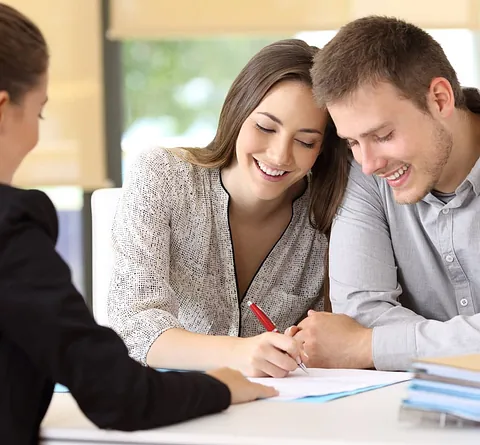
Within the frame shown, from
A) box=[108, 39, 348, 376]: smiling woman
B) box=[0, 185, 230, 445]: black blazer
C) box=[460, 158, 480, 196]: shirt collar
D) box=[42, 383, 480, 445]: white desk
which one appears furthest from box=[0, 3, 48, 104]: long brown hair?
box=[460, 158, 480, 196]: shirt collar

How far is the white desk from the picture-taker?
3.64 ft

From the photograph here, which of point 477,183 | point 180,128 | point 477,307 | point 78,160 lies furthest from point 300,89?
point 180,128

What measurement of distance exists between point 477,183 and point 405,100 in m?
0.23

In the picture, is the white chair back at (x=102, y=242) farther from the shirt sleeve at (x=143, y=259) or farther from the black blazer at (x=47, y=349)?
the black blazer at (x=47, y=349)

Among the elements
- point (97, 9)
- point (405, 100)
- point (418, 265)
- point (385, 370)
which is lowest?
point (385, 370)

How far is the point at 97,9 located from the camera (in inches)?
189

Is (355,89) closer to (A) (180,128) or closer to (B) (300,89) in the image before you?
(B) (300,89)

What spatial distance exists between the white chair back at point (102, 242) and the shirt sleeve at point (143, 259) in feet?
0.56

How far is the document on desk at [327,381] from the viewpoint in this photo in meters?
1.41

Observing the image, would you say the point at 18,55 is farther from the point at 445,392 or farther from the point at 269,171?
the point at 269,171

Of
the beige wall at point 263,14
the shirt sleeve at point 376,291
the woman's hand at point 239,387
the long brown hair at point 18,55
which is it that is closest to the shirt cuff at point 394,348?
the shirt sleeve at point 376,291

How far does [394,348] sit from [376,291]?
0.65ft

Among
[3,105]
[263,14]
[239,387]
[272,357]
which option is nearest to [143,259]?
[272,357]

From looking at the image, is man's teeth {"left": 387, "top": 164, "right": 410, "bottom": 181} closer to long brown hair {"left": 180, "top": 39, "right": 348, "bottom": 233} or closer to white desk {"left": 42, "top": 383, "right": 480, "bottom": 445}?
long brown hair {"left": 180, "top": 39, "right": 348, "bottom": 233}
